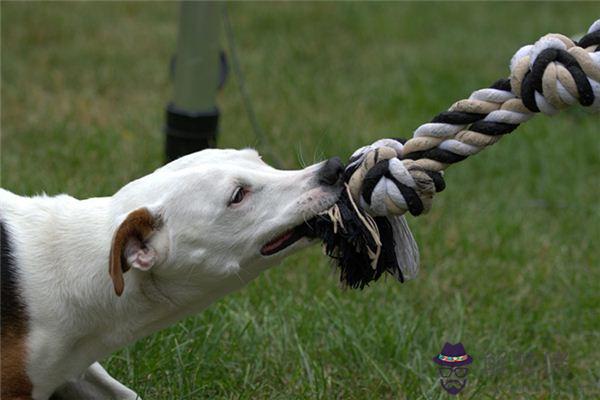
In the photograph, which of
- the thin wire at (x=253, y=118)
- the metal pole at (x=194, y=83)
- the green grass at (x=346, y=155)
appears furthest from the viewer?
the thin wire at (x=253, y=118)

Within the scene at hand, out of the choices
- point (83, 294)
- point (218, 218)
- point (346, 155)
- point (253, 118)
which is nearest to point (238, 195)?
point (218, 218)

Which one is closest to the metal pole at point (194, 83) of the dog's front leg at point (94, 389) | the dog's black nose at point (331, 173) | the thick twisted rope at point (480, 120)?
the dog's front leg at point (94, 389)

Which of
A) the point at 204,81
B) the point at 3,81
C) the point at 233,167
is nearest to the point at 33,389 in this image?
the point at 233,167

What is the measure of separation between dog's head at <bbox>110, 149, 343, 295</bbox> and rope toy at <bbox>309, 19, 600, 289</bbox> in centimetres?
10

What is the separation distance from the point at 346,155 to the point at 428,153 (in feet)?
10.4

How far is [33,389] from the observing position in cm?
337

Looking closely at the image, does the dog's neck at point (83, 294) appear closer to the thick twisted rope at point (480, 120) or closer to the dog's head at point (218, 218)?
the dog's head at point (218, 218)

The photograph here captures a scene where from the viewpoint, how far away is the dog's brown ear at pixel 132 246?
312cm

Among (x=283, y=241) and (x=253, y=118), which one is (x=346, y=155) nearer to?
(x=253, y=118)

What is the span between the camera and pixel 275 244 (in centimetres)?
329

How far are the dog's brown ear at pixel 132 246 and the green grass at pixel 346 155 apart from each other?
703 millimetres

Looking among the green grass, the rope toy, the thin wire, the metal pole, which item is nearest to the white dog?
the rope toy

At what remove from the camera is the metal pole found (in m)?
5.86

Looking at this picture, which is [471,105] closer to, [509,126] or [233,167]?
[509,126]
